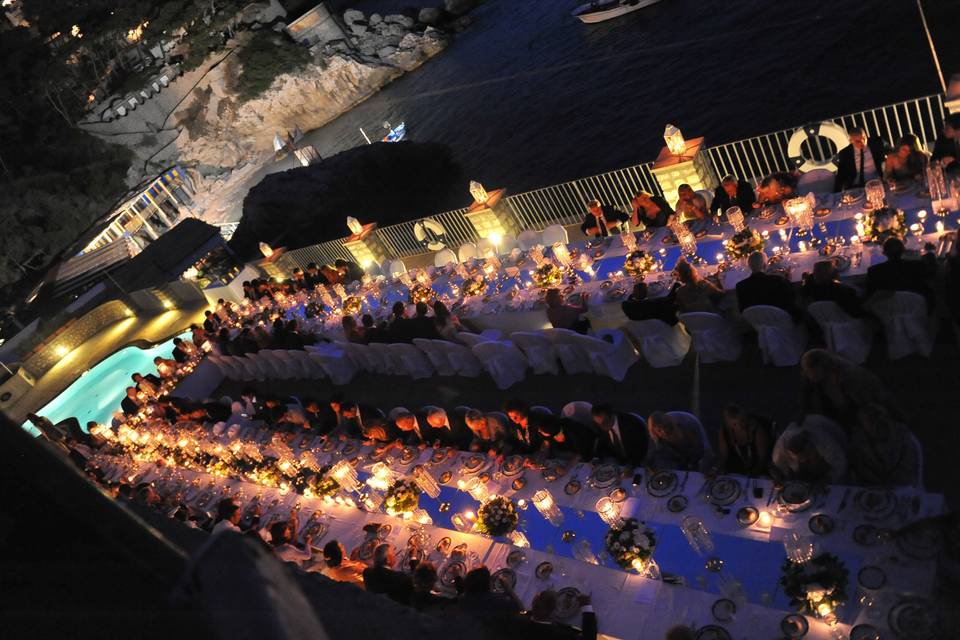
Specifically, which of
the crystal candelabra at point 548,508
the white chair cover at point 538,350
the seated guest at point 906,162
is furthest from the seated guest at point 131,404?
the seated guest at point 906,162

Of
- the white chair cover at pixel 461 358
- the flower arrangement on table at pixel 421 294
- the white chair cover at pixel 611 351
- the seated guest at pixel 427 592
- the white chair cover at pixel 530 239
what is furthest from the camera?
the white chair cover at pixel 530 239

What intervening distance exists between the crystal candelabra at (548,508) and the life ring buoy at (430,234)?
1146 centimetres

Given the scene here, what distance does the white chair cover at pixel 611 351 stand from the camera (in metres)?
9.39

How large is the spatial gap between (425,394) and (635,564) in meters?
6.94

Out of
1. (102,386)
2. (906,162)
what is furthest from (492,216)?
(102,386)

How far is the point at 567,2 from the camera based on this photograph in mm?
46000

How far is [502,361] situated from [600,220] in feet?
11.6

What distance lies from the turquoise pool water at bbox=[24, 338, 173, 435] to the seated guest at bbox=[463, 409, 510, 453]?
52.2ft

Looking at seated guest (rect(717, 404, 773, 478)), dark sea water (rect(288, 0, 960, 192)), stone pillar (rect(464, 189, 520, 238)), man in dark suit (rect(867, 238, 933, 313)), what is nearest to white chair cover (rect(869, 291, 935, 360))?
man in dark suit (rect(867, 238, 933, 313))

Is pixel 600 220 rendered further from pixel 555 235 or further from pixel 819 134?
pixel 819 134

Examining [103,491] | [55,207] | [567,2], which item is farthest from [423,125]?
[103,491]

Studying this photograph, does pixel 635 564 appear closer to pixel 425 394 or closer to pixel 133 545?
pixel 133 545

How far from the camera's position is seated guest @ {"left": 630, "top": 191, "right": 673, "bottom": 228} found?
36.8ft

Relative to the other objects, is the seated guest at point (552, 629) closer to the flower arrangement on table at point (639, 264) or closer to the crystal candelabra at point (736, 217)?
the flower arrangement on table at point (639, 264)
